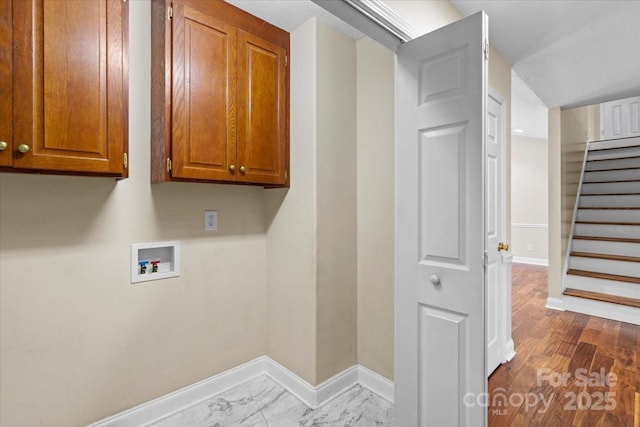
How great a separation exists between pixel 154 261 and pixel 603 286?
472cm

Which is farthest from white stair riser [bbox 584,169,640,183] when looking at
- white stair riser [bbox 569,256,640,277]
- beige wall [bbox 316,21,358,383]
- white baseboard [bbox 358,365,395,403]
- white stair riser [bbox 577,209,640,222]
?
white baseboard [bbox 358,365,395,403]

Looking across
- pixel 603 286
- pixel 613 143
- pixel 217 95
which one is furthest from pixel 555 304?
pixel 217 95

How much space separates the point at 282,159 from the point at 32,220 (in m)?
1.33

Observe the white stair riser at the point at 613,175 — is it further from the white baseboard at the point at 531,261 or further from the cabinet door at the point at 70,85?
the cabinet door at the point at 70,85

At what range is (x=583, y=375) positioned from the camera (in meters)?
2.37

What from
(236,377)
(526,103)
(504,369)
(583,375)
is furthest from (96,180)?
(526,103)

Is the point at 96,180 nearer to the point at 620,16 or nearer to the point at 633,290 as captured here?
the point at 620,16

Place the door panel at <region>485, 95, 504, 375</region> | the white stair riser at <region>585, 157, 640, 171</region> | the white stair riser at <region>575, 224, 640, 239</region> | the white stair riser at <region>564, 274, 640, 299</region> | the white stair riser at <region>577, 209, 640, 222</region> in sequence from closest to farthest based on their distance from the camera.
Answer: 1. the door panel at <region>485, 95, 504, 375</region>
2. the white stair riser at <region>564, 274, 640, 299</region>
3. the white stair riser at <region>575, 224, 640, 239</region>
4. the white stair riser at <region>577, 209, 640, 222</region>
5. the white stair riser at <region>585, 157, 640, 171</region>

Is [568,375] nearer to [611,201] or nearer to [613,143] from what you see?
[611,201]

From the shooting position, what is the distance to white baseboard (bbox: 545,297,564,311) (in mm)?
3795

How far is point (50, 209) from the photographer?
1534 millimetres

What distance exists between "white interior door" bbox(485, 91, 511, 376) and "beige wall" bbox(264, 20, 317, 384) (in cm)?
130

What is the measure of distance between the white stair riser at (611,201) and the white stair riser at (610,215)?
16 cm

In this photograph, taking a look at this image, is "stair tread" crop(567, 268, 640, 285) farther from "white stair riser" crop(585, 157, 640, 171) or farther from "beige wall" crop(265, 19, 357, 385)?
"beige wall" crop(265, 19, 357, 385)
